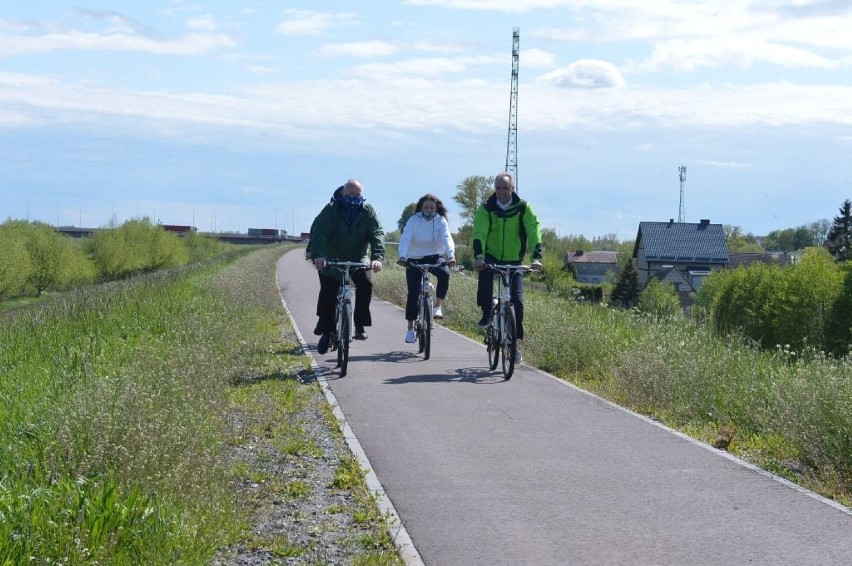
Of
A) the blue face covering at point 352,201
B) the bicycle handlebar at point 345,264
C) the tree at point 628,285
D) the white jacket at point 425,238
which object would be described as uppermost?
the blue face covering at point 352,201

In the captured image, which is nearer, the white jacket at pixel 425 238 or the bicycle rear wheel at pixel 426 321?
the bicycle rear wheel at pixel 426 321

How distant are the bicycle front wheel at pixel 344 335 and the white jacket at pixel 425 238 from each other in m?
2.23

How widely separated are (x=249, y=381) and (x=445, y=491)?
4.93 metres

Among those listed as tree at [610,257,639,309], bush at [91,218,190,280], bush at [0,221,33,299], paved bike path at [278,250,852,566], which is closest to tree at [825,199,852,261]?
tree at [610,257,639,309]

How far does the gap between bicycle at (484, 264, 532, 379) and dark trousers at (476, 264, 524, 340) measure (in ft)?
0.19

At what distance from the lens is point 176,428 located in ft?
21.9

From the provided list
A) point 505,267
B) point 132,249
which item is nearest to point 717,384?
point 505,267

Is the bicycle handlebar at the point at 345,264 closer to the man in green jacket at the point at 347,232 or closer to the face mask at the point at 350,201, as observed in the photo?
the man in green jacket at the point at 347,232

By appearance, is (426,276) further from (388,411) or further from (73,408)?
(73,408)

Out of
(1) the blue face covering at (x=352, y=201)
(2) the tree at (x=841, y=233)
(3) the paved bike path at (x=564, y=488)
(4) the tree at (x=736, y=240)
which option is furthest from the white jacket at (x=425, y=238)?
(4) the tree at (x=736, y=240)

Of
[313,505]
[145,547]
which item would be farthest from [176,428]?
[145,547]

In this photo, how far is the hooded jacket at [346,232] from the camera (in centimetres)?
1323

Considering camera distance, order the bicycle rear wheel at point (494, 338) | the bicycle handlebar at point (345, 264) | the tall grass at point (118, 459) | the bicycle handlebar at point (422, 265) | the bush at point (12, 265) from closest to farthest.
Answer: the tall grass at point (118, 459)
the bicycle handlebar at point (345, 264)
the bicycle rear wheel at point (494, 338)
the bicycle handlebar at point (422, 265)
the bush at point (12, 265)

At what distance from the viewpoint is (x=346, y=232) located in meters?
13.3
